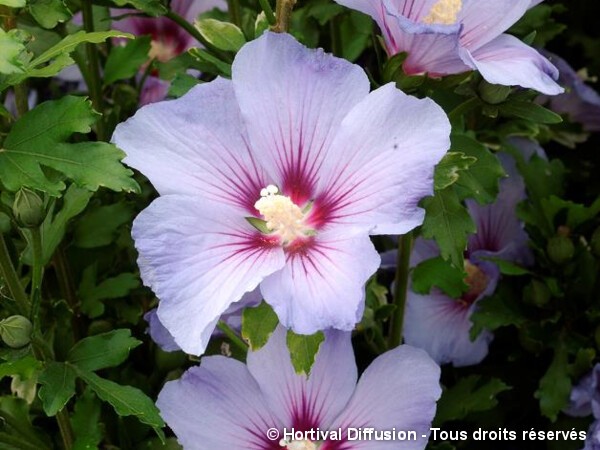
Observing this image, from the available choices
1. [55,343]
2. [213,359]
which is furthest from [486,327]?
[55,343]

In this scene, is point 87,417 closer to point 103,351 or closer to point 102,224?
point 103,351

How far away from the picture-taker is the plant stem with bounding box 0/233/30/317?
0.88m

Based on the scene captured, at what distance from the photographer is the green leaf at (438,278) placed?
1.12 meters

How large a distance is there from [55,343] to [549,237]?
0.63 meters

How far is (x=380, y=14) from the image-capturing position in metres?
0.85

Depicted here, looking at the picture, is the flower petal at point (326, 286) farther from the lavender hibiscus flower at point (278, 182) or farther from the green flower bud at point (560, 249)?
the green flower bud at point (560, 249)

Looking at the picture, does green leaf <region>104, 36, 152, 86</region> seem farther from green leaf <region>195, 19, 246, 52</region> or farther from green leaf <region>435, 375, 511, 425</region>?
green leaf <region>435, 375, 511, 425</region>

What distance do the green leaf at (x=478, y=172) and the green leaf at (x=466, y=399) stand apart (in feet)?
0.82

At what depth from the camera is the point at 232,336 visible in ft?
3.12

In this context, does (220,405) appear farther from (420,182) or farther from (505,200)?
(505,200)

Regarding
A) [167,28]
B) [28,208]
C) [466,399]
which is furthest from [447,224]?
[167,28]

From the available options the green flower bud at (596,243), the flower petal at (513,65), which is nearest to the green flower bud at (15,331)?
the flower petal at (513,65)

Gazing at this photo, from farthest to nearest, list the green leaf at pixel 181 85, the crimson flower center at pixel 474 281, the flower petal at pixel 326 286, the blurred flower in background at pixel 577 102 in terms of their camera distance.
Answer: the blurred flower in background at pixel 577 102, the crimson flower center at pixel 474 281, the green leaf at pixel 181 85, the flower petal at pixel 326 286

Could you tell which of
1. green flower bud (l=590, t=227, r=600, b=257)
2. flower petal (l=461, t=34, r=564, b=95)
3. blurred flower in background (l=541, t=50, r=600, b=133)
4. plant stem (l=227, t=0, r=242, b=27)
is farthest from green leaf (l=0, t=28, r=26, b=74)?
blurred flower in background (l=541, t=50, r=600, b=133)
